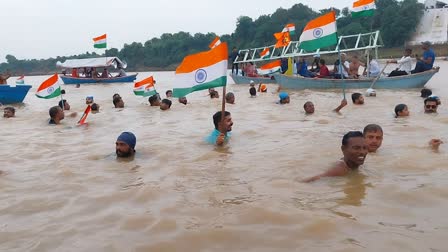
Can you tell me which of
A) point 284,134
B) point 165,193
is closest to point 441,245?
point 165,193

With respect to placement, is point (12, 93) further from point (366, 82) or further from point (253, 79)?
point (366, 82)

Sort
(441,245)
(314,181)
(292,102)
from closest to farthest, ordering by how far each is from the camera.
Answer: (441,245) → (314,181) → (292,102)

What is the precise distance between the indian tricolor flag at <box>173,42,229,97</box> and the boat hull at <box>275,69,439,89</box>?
1057cm

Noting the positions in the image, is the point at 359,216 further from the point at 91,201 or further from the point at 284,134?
the point at 284,134

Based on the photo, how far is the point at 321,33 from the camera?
34.6 feet

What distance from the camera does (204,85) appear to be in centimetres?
640

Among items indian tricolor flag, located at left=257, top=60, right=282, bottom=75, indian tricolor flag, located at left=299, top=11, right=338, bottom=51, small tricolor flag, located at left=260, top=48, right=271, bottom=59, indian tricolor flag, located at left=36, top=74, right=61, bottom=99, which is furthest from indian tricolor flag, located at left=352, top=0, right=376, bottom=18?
indian tricolor flag, located at left=36, top=74, right=61, bottom=99

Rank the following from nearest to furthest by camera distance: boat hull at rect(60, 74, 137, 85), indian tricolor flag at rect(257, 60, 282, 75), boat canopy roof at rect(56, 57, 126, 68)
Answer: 1. indian tricolor flag at rect(257, 60, 282, 75)
2. boat hull at rect(60, 74, 137, 85)
3. boat canopy roof at rect(56, 57, 126, 68)

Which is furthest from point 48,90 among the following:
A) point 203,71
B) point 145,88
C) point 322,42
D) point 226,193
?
point 226,193

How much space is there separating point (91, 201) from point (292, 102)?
1029 cm

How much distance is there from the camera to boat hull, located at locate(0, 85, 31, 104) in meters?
17.8

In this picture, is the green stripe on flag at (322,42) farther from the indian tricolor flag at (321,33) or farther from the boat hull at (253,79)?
the boat hull at (253,79)

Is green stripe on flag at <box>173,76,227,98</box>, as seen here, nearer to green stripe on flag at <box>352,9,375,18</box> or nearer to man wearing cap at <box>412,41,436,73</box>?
green stripe on flag at <box>352,9,375,18</box>

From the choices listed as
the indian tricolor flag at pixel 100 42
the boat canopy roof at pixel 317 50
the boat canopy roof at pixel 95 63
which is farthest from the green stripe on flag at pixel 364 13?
the boat canopy roof at pixel 95 63
